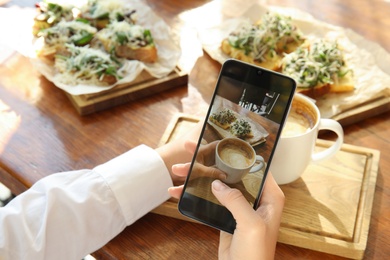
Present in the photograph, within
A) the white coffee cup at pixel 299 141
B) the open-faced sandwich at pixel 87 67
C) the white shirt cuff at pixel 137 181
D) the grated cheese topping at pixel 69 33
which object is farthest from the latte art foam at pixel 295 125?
A: the grated cheese topping at pixel 69 33

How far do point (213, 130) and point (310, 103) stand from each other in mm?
241

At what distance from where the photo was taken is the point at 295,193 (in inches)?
36.5

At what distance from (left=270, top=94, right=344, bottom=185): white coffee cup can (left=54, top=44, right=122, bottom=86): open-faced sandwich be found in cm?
54

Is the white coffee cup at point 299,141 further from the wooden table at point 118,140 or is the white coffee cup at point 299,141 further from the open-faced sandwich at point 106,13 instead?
the open-faced sandwich at point 106,13

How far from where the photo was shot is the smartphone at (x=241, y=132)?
29.0 inches

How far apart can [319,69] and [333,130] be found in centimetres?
39

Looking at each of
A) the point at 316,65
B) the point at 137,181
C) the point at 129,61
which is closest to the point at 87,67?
the point at 129,61

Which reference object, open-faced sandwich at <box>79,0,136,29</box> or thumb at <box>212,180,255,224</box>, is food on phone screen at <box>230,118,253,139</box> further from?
open-faced sandwich at <box>79,0,136,29</box>

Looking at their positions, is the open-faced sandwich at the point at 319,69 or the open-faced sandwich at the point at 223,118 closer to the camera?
the open-faced sandwich at the point at 223,118

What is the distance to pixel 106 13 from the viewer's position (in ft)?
4.83

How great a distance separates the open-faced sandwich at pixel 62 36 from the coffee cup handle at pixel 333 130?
80cm

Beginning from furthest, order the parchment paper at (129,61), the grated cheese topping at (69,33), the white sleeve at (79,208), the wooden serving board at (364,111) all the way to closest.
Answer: the grated cheese topping at (69,33) → the parchment paper at (129,61) → the wooden serving board at (364,111) → the white sleeve at (79,208)

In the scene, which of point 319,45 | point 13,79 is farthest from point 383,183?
point 13,79

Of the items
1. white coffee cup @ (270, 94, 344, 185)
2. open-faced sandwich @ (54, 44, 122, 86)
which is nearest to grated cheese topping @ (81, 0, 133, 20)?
open-faced sandwich @ (54, 44, 122, 86)
